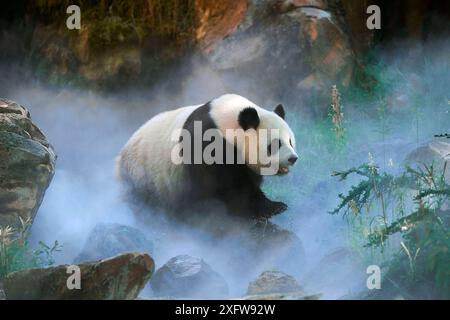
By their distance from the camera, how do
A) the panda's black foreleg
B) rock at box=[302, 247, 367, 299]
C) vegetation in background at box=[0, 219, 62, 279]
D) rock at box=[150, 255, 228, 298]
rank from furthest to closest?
the panda's black foreleg → vegetation in background at box=[0, 219, 62, 279] → rock at box=[150, 255, 228, 298] → rock at box=[302, 247, 367, 299]

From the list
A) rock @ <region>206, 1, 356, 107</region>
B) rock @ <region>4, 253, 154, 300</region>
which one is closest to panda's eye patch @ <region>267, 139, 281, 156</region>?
rock @ <region>4, 253, 154, 300</region>

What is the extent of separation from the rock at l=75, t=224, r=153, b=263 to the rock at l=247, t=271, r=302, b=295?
1.37 metres

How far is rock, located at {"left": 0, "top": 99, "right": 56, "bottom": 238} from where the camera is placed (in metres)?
6.55

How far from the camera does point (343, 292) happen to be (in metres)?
5.67

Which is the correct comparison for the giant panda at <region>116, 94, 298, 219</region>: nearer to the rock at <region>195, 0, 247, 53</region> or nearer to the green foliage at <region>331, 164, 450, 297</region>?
the green foliage at <region>331, 164, 450, 297</region>

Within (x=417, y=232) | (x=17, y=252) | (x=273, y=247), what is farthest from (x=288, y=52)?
(x=17, y=252)

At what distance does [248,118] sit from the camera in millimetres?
6754

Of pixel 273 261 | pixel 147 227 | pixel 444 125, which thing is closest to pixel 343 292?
pixel 273 261

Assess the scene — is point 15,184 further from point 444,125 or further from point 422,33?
point 422,33

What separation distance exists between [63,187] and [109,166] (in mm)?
677

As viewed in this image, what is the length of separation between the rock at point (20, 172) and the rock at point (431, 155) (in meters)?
3.28

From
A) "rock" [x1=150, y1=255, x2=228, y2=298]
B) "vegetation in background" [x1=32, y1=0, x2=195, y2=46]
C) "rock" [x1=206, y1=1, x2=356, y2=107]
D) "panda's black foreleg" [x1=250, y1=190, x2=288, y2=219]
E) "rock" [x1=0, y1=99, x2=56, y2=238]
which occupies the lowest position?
"rock" [x1=150, y1=255, x2=228, y2=298]

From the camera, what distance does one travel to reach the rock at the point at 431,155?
6.83 meters

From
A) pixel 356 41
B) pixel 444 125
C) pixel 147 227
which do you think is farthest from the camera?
pixel 356 41
